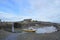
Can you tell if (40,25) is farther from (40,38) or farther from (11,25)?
(40,38)

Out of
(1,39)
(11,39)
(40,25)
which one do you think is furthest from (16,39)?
(40,25)

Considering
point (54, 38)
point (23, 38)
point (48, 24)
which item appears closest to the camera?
point (54, 38)

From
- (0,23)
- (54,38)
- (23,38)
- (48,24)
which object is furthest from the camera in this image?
(0,23)

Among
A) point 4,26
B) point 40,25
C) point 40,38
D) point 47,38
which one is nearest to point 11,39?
point 40,38

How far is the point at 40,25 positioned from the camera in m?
16.2

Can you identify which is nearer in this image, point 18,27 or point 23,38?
point 23,38

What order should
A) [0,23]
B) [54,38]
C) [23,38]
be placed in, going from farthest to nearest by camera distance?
[0,23], [23,38], [54,38]

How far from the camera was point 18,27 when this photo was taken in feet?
58.5

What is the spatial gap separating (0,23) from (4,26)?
827 millimetres

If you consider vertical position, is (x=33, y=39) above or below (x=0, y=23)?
below

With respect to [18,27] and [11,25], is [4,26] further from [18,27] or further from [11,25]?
[18,27]

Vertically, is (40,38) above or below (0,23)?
below

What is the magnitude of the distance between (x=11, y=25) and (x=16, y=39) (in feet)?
30.5

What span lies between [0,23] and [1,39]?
8941mm
